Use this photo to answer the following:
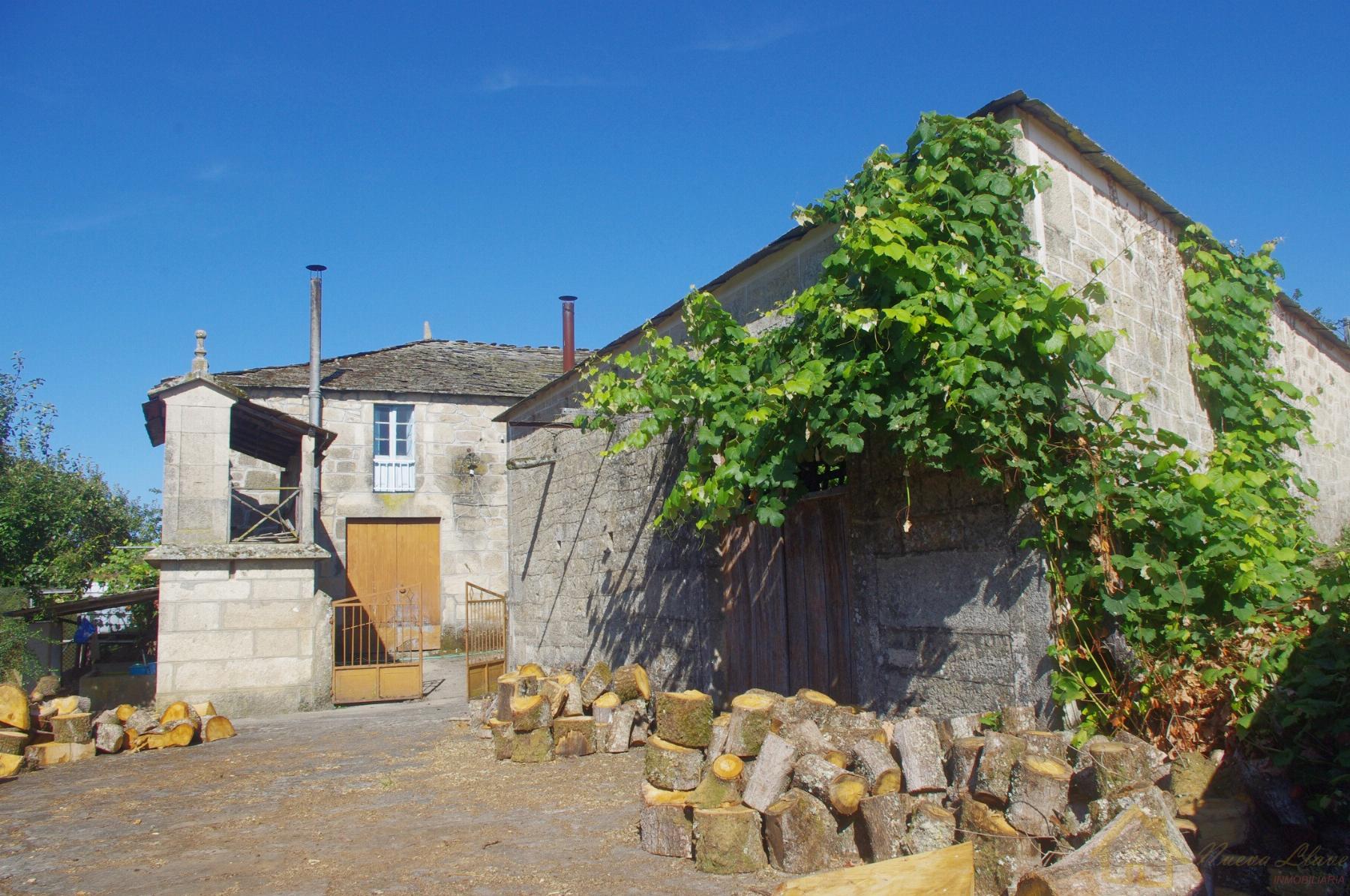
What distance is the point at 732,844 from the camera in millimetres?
4266

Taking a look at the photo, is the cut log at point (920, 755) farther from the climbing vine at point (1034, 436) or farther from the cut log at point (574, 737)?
the cut log at point (574, 737)

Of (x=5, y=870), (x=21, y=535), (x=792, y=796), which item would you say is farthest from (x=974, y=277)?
(x=21, y=535)

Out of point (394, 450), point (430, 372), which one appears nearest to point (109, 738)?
point (394, 450)

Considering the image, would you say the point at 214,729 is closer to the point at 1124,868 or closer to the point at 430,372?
the point at 1124,868

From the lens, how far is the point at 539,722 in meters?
7.14

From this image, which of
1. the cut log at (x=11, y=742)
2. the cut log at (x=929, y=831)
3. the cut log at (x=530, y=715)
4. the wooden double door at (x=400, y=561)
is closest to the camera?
the cut log at (x=929, y=831)

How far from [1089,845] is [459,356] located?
18467 mm

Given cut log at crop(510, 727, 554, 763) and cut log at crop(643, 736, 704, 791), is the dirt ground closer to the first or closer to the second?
cut log at crop(510, 727, 554, 763)

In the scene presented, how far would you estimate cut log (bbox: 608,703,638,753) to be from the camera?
7.18m

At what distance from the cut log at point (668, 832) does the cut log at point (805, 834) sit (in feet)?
1.81

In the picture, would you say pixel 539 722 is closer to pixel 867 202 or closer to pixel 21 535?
pixel 867 202

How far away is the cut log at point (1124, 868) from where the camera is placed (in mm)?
3135

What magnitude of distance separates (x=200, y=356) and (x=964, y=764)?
11.0 m

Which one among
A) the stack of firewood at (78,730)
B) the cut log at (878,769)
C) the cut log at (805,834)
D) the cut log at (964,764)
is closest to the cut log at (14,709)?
the stack of firewood at (78,730)
